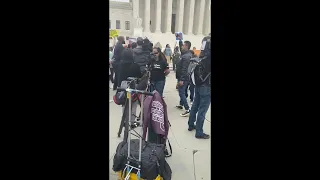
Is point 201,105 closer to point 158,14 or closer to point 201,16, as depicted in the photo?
point 158,14

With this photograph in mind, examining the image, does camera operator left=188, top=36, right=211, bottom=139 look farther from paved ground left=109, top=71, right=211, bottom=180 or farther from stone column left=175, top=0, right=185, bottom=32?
stone column left=175, top=0, right=185, bottom=32

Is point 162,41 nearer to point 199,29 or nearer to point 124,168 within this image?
point 199,29

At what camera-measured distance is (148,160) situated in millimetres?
2252

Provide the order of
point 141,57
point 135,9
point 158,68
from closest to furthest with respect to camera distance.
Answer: point 141,57 < point 158,68 < point 135,9

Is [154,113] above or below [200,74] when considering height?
below

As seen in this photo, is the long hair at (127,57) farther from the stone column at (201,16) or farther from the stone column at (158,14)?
the stone column at (201,16)

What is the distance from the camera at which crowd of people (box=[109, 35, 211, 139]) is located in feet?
11.4

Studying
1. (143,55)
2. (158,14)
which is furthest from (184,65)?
(158,14)

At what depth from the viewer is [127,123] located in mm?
2324

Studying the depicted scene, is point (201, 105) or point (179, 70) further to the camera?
point (179, 70)

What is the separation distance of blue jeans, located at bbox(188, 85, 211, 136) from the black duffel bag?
1463mm

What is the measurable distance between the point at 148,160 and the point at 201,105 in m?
1.76

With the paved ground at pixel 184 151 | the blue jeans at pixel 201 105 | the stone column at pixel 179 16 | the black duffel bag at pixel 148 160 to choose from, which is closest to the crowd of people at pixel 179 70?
the blue jeans at pixel 201 105
